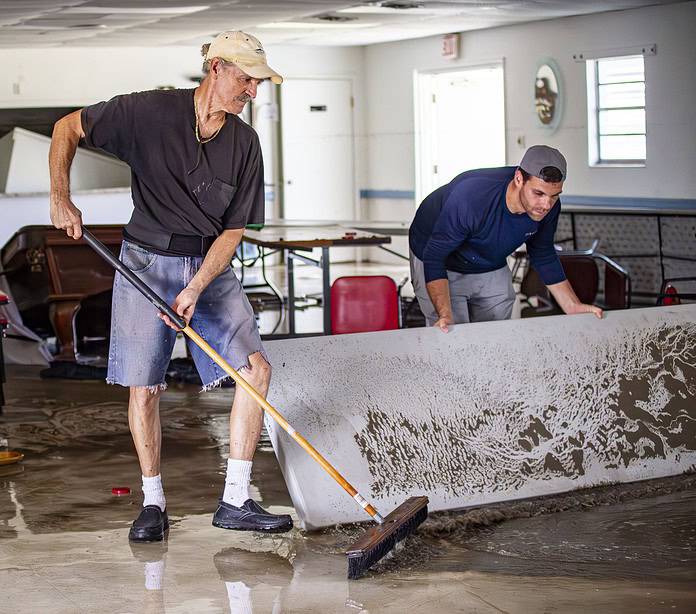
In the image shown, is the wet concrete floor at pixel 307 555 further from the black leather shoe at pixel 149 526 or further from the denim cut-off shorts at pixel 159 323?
the denim cut-off shorts at pixel 159 323

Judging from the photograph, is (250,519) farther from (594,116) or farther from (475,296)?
(594,116)

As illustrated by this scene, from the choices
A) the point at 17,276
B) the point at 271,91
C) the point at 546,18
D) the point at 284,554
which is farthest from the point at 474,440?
the point at 271,91

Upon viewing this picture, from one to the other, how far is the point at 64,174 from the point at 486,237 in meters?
1.68

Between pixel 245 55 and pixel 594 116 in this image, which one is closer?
pixel 245 55

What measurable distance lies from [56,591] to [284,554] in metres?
0.70

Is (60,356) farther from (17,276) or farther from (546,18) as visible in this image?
(546,18)

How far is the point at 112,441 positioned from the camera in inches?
209

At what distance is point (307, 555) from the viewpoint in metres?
3.62

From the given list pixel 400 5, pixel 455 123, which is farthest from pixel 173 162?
pixel 455 123

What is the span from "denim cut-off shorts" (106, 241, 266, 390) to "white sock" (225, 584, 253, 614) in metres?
0.72

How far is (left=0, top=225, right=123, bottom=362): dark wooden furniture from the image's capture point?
752 cm

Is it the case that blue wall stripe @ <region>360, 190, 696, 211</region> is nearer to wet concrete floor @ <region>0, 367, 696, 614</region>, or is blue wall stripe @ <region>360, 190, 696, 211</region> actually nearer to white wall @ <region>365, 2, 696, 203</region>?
white wall @ <region>365, 2, 696, 203</region>

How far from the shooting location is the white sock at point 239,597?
3.17 m

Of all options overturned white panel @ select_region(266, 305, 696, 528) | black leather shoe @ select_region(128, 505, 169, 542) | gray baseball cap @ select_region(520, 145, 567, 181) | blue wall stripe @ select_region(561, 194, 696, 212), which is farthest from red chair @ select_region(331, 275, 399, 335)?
blue wall stripe @ select_region(561, 194, 696, 212)
